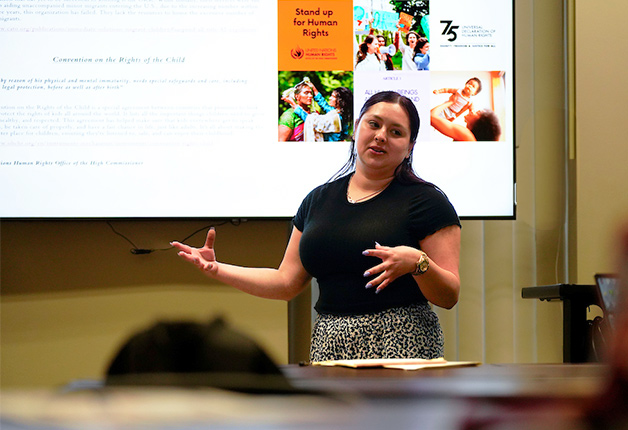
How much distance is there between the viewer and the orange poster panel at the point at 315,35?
2.72 metres

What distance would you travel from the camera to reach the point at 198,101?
269 cm

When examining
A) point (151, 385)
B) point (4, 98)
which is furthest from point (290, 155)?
point (151, 385)

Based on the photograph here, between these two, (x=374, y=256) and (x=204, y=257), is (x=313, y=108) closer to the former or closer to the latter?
(x=204, y=257)

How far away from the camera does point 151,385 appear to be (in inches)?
11.1

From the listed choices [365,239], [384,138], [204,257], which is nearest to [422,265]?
[365,239]

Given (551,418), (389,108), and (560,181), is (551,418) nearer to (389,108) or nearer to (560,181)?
(389,108)

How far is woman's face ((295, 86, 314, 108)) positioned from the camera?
2693mm

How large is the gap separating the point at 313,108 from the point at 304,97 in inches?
2.2

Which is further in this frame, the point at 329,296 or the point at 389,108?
the point at 389,108

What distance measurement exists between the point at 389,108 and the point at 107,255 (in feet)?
4.63

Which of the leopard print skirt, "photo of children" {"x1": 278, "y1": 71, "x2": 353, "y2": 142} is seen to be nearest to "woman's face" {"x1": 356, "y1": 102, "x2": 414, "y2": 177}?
the leopard print skirt

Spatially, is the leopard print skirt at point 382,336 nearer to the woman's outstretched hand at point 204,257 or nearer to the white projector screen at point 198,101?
the woman's outstretched hand at point 204,257

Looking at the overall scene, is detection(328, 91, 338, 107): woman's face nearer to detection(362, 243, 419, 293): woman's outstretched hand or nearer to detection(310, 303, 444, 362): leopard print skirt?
detection(310, 303, 444, 362): leopard print skirt

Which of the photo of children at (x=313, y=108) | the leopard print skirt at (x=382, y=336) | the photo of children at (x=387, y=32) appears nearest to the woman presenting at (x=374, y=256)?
the leopard print skirt at (x=382, y=336)
